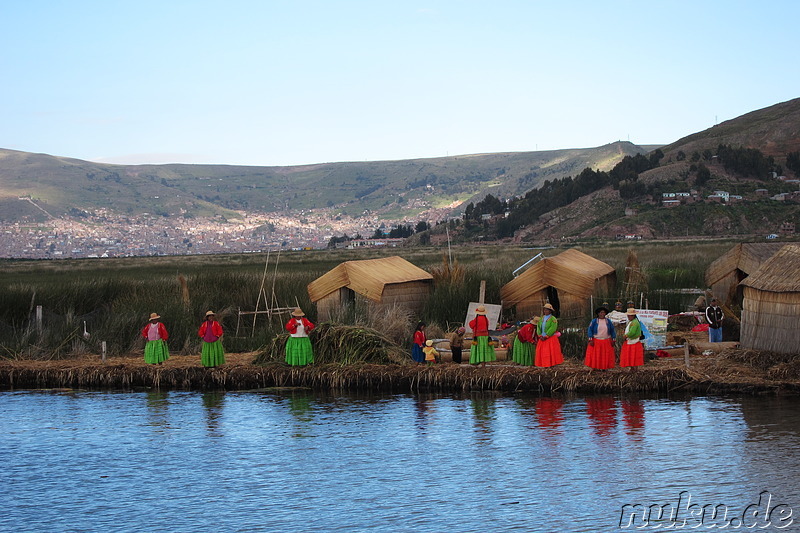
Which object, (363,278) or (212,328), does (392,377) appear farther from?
(363,278)

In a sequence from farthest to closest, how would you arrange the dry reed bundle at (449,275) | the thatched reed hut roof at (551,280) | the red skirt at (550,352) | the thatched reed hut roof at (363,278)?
the dry reed bundle at (449,275)
the thatched reed hut roof at (551,280)
the thatched reed hut roof at (363,278)
the red skirt at (550,352)

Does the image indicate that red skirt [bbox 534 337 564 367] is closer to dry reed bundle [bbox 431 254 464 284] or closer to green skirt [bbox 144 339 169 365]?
dry reed bundle [bbox 431 254 464 284]

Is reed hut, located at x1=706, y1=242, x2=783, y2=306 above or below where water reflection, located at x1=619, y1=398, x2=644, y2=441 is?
above

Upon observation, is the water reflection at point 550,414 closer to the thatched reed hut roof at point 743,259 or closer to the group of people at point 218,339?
the group of people at point 218,339

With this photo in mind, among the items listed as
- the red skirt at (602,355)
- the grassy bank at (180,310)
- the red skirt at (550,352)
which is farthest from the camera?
the grassy bank at (180,310)

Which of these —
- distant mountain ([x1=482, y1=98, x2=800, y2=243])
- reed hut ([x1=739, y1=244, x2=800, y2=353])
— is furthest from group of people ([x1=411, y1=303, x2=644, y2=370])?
distant mountain ([x1=482, y1=98, x2=800, y2=243])

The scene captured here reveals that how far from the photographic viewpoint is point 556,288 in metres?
23.9

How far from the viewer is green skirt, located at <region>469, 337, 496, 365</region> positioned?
58.9 ft

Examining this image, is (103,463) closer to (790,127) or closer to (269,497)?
(269,497)

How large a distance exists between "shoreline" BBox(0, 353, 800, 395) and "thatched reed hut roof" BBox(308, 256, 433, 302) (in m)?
3.43

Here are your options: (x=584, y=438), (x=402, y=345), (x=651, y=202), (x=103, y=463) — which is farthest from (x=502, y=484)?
(x=651, y=202)

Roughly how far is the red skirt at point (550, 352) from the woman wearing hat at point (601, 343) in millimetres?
563

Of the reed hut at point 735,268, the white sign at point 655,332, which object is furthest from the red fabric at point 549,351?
the reed hut at point 735,268

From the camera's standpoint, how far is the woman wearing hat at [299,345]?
18.4 m
